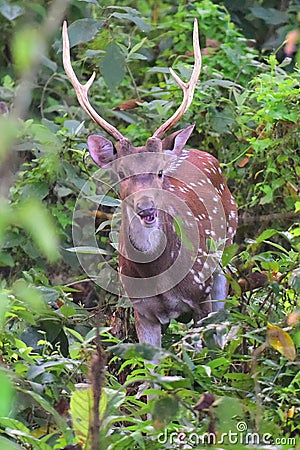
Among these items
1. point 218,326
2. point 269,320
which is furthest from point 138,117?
point 218,326

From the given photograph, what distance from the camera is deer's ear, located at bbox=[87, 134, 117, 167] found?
4676mm

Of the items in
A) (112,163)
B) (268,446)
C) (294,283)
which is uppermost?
(112,163)

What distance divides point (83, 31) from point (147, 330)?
222cm

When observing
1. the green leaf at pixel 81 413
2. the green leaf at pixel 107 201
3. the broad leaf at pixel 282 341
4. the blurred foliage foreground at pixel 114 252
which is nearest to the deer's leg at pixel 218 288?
the blurred foliage foreground at pixel 114 252

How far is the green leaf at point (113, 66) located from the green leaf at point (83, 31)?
170 mm

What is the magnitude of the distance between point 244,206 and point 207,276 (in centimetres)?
124

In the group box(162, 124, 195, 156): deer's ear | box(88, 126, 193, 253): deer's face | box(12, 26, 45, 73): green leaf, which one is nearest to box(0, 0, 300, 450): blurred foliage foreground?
box(12, 26, 45, 73): green leaf

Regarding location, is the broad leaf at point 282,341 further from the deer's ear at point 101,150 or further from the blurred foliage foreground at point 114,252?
the deer's ear at point 101,150

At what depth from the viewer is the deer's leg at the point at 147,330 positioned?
455 cm

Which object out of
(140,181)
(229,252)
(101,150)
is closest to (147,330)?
(140,181)

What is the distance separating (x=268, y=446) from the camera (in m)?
2.68

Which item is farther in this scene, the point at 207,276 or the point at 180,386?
the point at 207,276

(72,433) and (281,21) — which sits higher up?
(281,21)

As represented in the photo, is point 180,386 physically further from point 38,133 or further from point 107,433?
point 38,133
